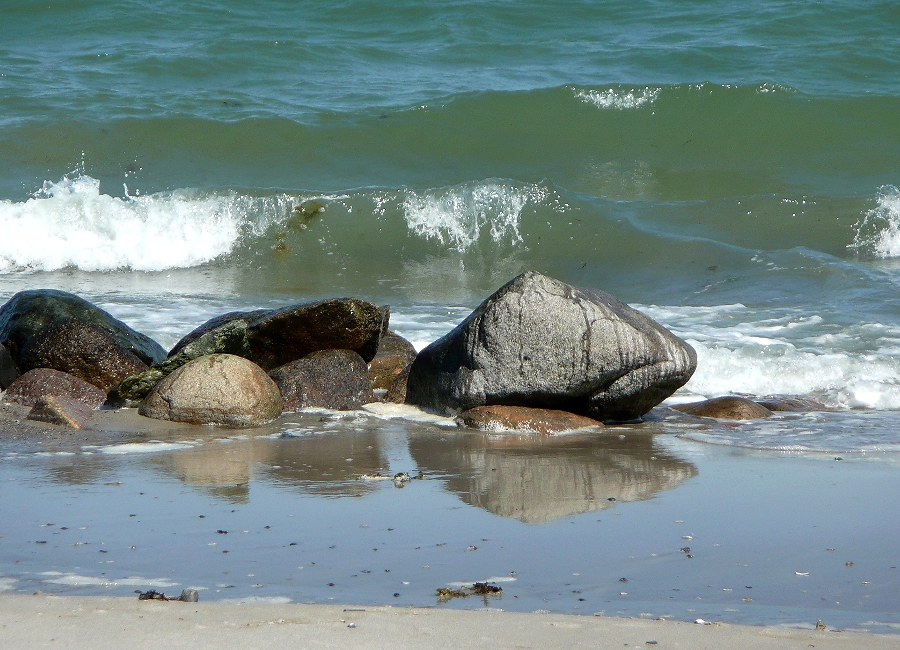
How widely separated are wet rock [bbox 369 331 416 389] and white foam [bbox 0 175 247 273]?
5658 mm

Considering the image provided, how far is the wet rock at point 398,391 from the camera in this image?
18.9 feet

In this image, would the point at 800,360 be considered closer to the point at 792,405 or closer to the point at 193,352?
the point at 792,405

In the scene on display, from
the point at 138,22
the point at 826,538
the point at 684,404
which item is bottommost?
the point at 684,404

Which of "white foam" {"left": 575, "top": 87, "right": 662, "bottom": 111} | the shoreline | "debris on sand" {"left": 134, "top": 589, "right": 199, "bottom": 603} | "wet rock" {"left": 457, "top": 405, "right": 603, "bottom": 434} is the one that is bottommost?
"wet rock" {"left": 457, "top": 405, "right": 603, "bottom": 434}

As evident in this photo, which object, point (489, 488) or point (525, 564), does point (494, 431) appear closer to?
point (489, 488)

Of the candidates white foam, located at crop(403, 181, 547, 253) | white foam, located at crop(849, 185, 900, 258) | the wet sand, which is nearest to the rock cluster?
the wet sand

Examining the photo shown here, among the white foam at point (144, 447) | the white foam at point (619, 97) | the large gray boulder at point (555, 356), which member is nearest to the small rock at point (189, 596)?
the white foam at point (144, 447)

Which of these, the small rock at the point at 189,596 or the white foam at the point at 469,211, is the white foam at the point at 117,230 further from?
the small rock at the point at 189,596

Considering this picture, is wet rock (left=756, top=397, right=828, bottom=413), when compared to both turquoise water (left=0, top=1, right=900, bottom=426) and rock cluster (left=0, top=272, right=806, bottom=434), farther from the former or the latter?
turquoise water (left=0, top=1, right=900, bottom=426)

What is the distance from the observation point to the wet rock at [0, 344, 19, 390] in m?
5.84

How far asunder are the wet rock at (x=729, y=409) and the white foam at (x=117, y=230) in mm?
7363

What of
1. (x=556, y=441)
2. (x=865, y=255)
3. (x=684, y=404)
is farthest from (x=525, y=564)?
(x=865, y=255)

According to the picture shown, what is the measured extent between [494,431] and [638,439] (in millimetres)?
728

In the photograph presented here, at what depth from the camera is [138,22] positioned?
17500mm
